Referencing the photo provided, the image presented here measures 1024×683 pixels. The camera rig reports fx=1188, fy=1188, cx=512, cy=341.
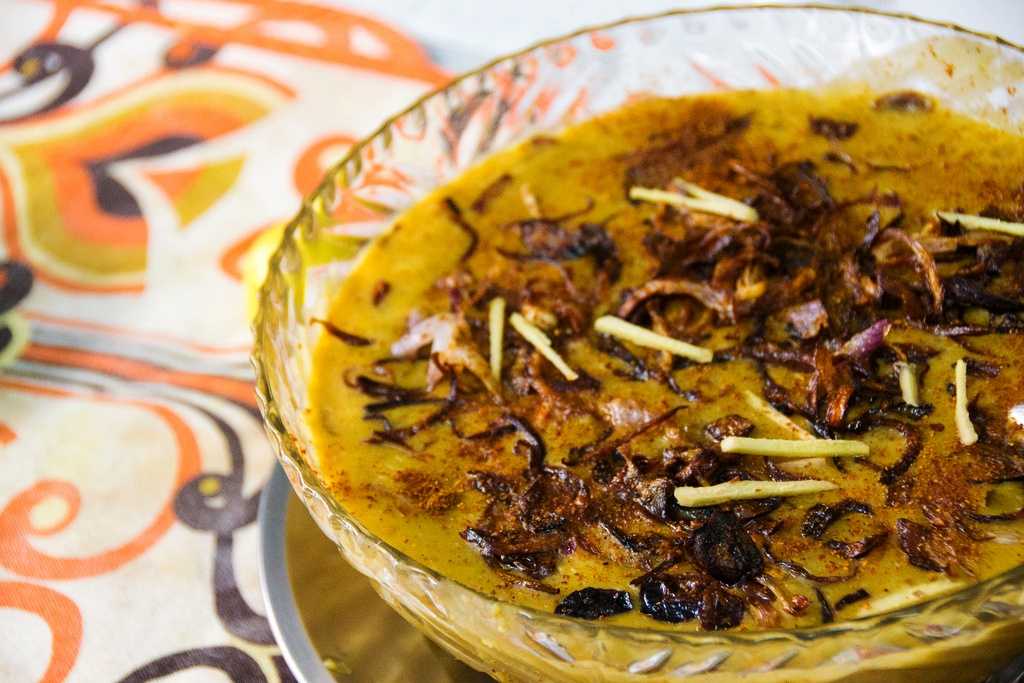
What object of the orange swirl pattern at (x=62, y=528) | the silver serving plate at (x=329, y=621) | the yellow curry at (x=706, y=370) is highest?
the yellow curry at (x=706, y=370)

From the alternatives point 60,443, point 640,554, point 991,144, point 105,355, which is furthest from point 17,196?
point 991,144

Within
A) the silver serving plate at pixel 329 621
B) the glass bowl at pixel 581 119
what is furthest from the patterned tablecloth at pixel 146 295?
the glass bowl at pixel 581 119

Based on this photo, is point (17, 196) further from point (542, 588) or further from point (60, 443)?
point (542, 588)

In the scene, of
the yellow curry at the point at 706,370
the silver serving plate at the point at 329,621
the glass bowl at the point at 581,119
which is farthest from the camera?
the silver serving plate at the point at 329,621

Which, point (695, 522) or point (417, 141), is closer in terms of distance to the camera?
point (695, 522)

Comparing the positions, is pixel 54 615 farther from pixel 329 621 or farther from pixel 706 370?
pixel 706 370

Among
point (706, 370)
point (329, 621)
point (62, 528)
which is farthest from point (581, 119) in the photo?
point (62, 528)

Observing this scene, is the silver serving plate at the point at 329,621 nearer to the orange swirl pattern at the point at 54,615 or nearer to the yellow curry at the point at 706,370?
the yellow curry at the point at 706,370
